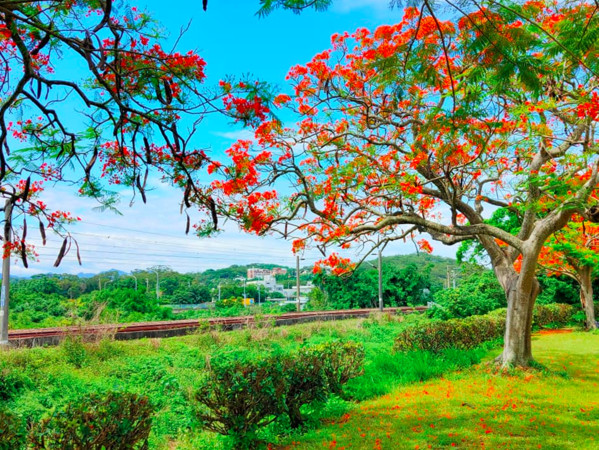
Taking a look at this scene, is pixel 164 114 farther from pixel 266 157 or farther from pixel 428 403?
pixel 428 403

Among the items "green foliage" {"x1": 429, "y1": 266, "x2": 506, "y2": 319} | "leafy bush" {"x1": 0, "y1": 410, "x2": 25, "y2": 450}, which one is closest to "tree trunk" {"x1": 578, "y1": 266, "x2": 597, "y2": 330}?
"green foliage" {"x1": 429, "y1": 266, "x2": 506, "y2": 319}

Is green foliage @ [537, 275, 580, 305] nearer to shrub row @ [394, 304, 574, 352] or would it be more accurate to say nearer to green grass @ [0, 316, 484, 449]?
shrub row @ [394, 304, 574, 352]

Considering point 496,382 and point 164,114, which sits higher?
point 164,114

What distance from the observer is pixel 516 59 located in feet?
11.4

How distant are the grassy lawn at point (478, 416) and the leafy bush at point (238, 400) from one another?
1.60ft

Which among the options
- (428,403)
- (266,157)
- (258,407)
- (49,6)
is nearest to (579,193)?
(428,403)

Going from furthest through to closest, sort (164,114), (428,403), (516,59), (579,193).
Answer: (579,193) < (428,403) < (164,114) < (516,59)

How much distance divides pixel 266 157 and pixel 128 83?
13.1ft

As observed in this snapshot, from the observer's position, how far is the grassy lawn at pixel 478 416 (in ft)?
16.1

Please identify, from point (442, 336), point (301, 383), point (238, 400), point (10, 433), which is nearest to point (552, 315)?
point (442, 336)

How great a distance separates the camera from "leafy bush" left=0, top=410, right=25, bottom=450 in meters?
3.10

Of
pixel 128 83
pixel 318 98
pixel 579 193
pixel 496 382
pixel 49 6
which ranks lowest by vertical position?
pixel 496 382

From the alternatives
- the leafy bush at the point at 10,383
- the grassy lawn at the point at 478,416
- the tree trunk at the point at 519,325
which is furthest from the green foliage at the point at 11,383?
the tree trunk at the point at 519,325

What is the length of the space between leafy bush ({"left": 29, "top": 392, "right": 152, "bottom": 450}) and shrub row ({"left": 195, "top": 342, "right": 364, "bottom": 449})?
98 centimetres
